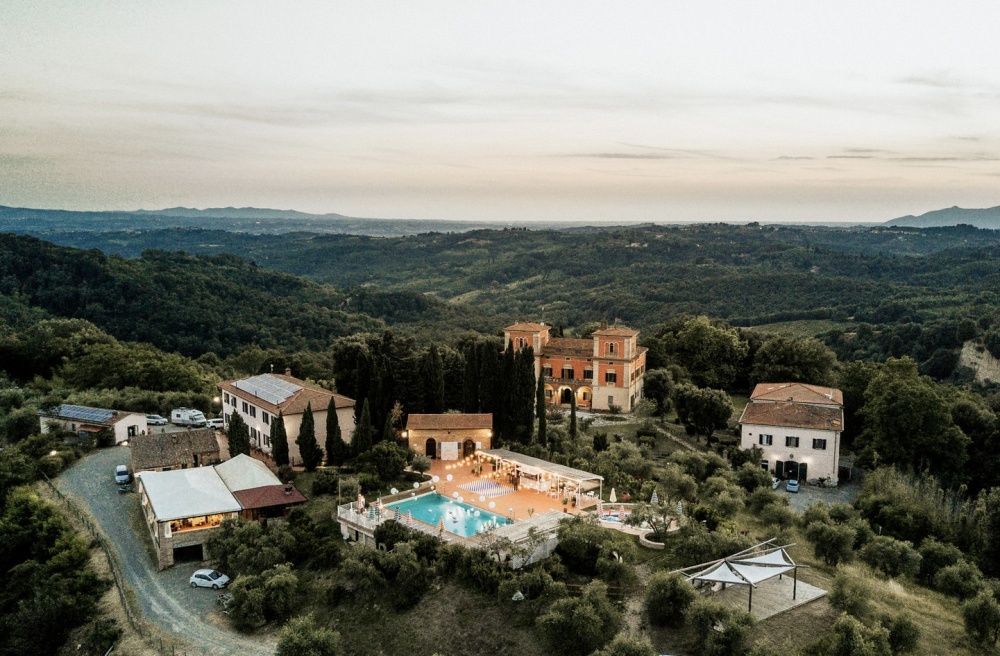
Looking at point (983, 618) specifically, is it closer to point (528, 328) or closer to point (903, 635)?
point (903, 635)

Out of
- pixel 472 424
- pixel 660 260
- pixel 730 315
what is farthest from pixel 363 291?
pixel 472 424

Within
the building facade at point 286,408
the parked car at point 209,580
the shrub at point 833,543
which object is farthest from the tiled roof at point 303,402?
the shrub at point 833,543

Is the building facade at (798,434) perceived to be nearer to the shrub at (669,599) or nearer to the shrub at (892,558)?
the shrub at (892,558)

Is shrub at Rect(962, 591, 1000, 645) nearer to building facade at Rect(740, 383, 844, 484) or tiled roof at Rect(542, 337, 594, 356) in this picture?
building facade at Rect(740, 383, 844, 484)

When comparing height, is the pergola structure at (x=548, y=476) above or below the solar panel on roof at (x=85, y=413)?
above

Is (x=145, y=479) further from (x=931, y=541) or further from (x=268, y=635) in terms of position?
(x=931, y=541)

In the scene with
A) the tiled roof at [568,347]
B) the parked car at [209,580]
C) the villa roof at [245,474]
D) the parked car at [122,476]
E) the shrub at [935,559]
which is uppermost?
the tiled roof at [568,347]
